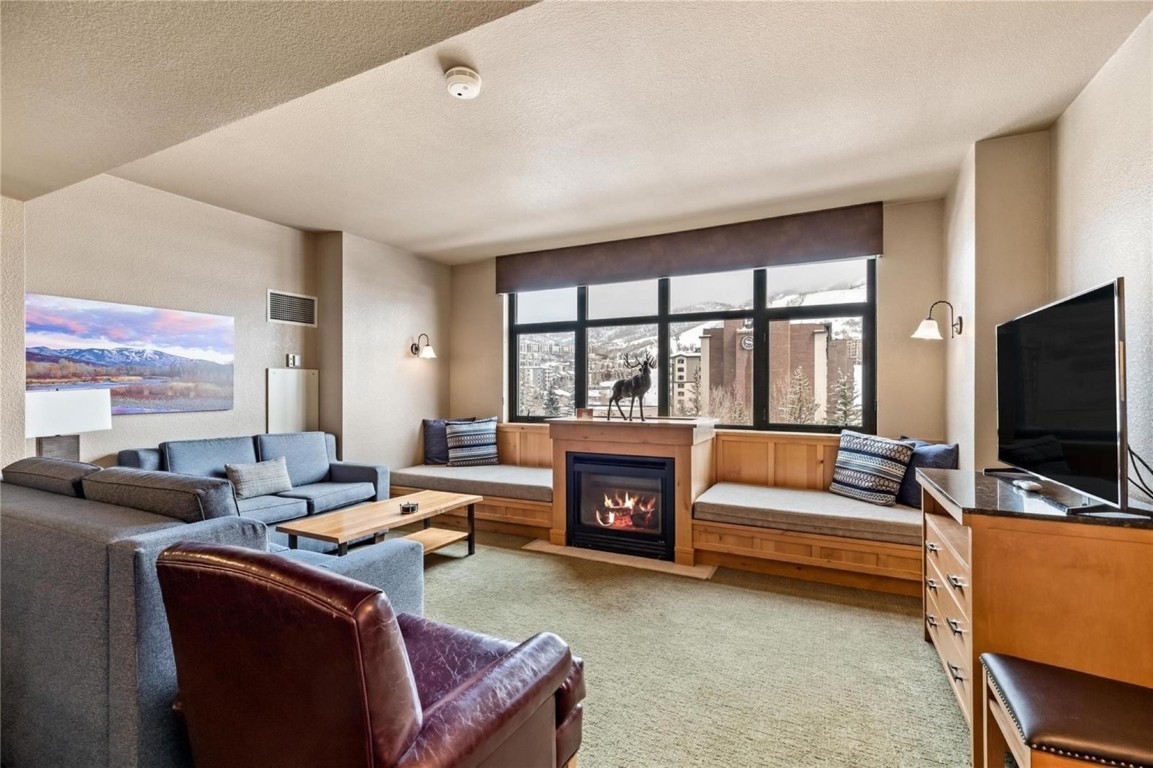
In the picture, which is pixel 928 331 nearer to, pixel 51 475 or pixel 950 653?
pixel 950 653

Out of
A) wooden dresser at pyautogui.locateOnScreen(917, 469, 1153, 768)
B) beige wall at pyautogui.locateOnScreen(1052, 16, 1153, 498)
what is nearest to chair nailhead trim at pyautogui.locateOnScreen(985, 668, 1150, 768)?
wooden dresser at pyautogui.locateOnScreen(917, 469, 1153, 768)

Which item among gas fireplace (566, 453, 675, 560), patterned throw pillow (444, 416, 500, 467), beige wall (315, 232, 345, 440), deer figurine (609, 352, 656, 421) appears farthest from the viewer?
patterned throw pillow (444, 416, 500, 467)

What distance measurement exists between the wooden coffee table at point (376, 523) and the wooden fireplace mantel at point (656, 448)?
2.38 ft

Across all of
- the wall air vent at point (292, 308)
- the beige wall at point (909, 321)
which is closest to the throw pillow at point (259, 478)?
the wall air vent at point (292, 308)

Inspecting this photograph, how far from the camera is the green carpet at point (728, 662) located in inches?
70.9

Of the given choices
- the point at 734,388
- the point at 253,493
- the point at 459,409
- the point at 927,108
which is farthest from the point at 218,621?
the point at 459,409

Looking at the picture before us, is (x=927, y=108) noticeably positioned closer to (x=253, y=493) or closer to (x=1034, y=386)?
(x=1034, y=386)

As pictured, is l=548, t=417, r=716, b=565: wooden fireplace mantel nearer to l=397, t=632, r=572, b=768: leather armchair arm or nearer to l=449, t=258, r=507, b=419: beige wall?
l=449, t=258, r=507, b=419: beige wall

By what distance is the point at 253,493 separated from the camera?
3607 mm

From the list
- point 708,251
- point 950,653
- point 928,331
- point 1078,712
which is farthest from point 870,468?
point 1078,712

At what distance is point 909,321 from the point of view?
3.83m

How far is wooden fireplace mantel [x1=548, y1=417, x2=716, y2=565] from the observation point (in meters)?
3.66

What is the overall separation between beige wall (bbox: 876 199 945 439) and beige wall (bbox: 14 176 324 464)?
4855 millimetres

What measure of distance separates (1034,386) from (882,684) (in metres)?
1.36
